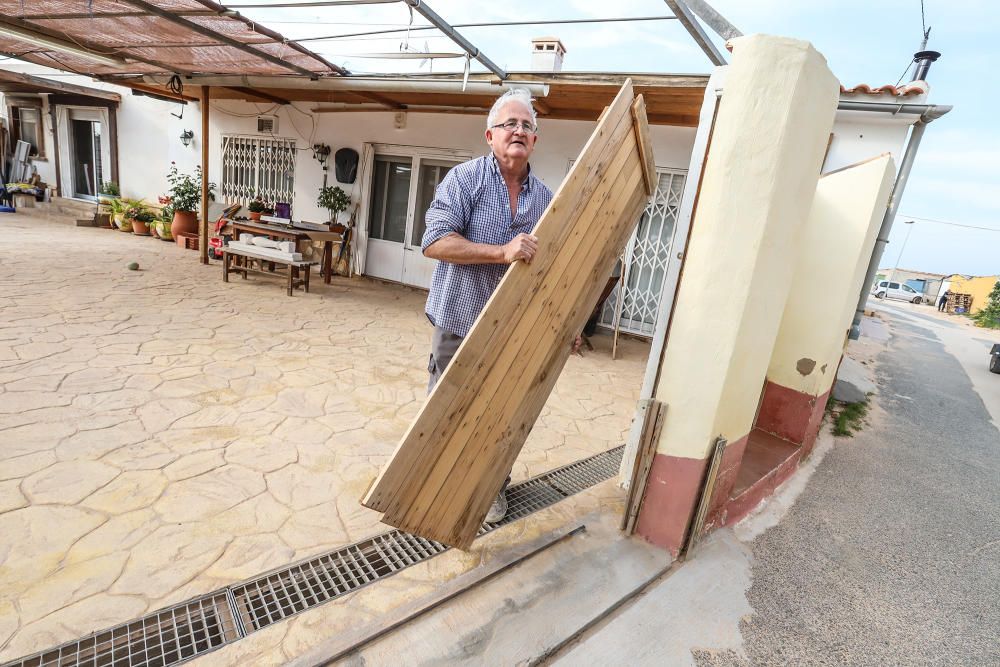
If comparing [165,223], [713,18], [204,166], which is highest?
[713,18]

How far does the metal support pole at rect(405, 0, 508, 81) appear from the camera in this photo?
11.1 ft

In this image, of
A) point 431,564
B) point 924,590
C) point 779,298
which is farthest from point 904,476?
point 431,564

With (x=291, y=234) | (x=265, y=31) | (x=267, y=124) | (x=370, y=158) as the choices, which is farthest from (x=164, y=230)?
(x=265, y=31)

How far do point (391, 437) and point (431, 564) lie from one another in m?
1.14

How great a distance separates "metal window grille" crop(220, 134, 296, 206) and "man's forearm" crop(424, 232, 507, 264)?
7.95m

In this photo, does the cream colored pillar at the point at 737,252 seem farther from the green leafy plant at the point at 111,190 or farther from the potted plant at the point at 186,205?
the green leafy plant at the point at 111,190

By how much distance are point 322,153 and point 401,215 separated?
1.76 metres

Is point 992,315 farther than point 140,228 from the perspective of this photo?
Yes

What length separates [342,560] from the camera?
193cm

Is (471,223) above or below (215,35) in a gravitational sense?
below

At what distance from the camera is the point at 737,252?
6.49 feet

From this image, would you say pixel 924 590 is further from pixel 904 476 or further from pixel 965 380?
pixel 965 380

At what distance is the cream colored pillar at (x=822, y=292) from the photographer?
3141mm

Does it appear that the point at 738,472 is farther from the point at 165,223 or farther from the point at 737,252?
the point at 165,223
